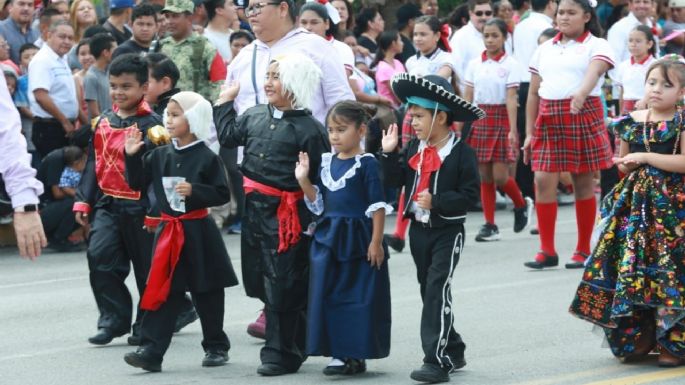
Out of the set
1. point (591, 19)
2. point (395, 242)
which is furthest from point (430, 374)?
point (395, 242)

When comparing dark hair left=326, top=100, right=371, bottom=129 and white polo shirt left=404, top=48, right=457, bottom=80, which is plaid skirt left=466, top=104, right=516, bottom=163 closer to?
white polo shirt left=404, top=48, right=457, bottom=80

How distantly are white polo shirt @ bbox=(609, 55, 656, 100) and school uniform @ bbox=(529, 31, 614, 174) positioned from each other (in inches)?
113

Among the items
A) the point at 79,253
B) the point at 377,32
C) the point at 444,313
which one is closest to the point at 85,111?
the point at 79,253

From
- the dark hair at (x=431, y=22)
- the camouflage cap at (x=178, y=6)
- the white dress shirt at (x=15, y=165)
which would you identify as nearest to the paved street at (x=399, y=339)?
the white dress shirt at (x=15, y=165)

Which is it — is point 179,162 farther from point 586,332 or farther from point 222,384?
point 586,332

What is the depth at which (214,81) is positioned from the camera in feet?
41.7

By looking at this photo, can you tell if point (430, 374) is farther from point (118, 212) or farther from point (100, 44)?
point (100, 44)

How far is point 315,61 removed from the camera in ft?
27.2

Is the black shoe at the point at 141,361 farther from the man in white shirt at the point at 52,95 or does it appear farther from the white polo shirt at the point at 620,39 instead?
the white polo shirt at the point at 620,39

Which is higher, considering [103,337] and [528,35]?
[528,35]

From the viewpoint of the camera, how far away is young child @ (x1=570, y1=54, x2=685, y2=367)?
746 cm

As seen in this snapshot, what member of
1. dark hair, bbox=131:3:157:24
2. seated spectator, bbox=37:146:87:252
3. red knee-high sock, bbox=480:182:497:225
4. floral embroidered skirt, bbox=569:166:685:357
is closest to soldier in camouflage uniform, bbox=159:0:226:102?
dark hair, bbox=131:3:157:24

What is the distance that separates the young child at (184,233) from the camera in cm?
771

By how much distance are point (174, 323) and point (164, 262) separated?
1.13 feet
